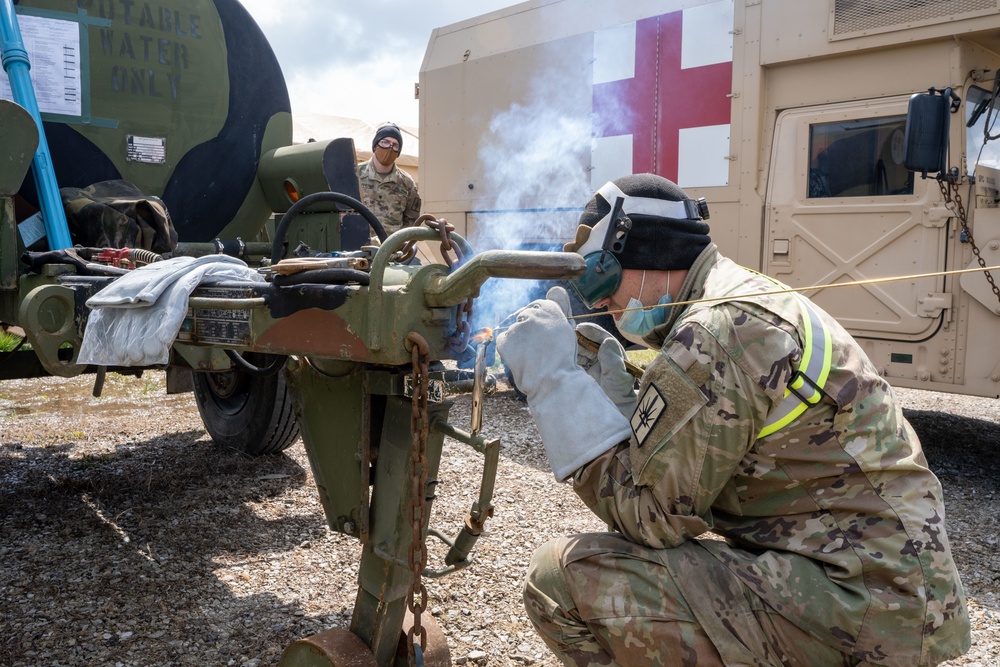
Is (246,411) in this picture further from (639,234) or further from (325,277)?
(639,234)

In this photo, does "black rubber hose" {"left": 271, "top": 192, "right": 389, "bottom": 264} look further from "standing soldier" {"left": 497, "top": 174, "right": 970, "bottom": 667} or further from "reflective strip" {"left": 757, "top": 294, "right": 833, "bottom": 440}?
"reflective strip" {"left": 757, "top": 294, "right": 833, "bottom": 440}

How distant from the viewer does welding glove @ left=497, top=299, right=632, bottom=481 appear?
6.53 feet

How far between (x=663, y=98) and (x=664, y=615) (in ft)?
15.6

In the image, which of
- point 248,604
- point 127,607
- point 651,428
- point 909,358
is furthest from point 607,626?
point 909,358

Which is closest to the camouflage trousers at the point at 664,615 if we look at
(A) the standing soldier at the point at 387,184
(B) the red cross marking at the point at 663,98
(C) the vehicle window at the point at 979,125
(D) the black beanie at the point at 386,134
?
(C) the vehicle window at the point at 979,125

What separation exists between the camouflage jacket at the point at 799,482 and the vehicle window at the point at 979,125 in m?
3.82

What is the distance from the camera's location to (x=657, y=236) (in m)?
2.15

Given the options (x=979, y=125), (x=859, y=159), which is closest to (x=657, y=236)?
(x=859, y=159)

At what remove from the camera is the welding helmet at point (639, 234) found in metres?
2.14

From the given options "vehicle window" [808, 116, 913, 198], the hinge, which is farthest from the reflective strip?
"vehicle window" [808, 116, 913, 198]

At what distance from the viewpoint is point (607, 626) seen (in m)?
1.96

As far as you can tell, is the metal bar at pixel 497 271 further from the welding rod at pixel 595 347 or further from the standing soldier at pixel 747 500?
the welding rod at pixel 595 347

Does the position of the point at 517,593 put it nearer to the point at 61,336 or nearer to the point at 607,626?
the point at 607,626

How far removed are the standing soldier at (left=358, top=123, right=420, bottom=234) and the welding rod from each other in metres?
4.88
